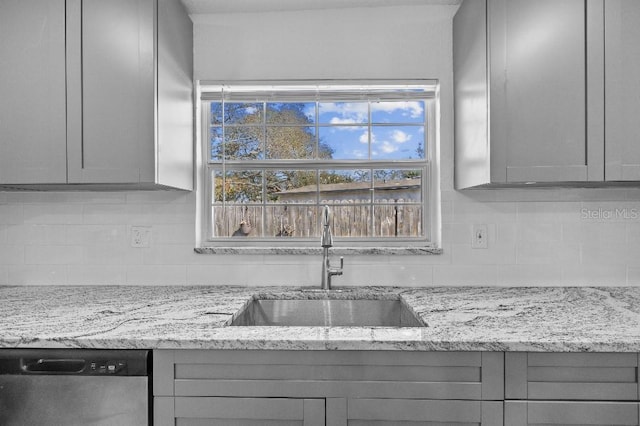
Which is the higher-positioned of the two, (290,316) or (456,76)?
(456,76)

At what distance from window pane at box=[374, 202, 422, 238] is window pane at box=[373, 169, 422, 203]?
0.04 meters

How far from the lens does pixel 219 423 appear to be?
1.36 m

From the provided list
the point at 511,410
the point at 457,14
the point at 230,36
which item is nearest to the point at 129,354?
the point at 511,410

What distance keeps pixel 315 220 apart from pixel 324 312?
19.3 inches

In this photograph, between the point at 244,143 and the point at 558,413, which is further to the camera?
the point at 244,143

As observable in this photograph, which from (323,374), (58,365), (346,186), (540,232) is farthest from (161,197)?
(540,232)

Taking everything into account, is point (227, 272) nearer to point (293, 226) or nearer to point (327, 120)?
point (293, 226)

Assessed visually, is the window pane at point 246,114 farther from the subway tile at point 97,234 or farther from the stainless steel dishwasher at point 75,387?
the stainless steel dishwasher at point 75,387

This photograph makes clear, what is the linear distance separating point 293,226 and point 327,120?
1.86 ft

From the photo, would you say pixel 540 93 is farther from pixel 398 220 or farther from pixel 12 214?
pixel 12 214

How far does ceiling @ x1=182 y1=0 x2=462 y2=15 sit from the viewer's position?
215cm

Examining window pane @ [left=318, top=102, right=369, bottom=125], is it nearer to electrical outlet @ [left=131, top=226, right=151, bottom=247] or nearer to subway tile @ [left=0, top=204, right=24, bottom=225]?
electrical outlet @ [left=131, top=226, right=151, bottom=247]

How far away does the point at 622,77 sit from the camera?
1.71m

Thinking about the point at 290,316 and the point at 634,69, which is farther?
the point at 290,316
